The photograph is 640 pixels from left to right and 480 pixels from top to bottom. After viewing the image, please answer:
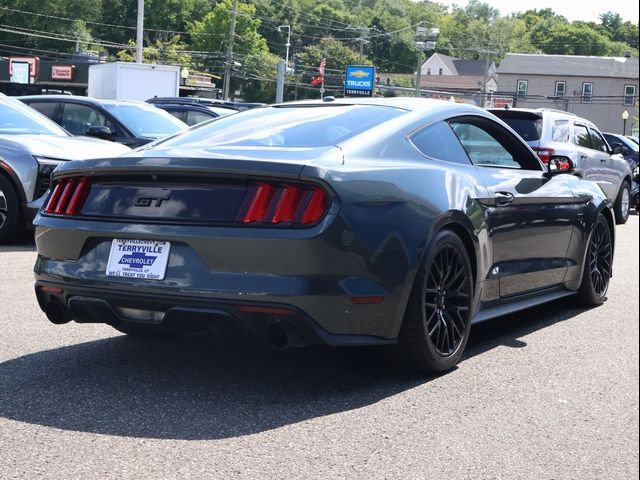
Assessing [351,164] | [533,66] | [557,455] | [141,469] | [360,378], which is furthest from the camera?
[533,66]

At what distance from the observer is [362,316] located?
4.51m

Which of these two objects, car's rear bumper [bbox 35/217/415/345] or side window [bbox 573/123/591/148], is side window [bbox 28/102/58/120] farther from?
car's rear bumper [bbox 35/217/415/345]

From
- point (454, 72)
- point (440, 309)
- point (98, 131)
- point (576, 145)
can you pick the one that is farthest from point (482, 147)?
point (454, 72)

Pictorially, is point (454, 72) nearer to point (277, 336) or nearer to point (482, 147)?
point (482, 147)

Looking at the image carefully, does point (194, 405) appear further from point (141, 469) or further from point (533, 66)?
point (533, 66)

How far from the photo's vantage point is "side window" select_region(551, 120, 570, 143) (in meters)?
13.4

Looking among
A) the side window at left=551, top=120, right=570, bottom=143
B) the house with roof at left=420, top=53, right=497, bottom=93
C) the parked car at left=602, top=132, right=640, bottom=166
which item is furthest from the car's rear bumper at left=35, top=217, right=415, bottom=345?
the house with roof at left=420, top=53, right=497, bottom=93

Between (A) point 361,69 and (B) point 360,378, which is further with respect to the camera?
(A) point 361,69

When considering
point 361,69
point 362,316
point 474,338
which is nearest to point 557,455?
point 362,316

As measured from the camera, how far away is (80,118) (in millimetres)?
12914

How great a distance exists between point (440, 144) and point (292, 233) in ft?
4.80

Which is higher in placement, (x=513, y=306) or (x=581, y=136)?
(x=581, y=136)

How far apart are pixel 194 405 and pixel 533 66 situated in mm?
97707

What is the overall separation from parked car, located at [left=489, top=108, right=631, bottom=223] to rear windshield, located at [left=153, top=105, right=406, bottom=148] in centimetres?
696
